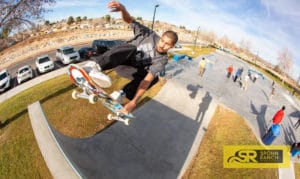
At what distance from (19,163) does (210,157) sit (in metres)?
7.85

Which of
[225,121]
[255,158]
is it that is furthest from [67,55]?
[255,158]

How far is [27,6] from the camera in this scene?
8.70 meters

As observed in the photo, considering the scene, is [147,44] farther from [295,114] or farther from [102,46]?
[102,46]

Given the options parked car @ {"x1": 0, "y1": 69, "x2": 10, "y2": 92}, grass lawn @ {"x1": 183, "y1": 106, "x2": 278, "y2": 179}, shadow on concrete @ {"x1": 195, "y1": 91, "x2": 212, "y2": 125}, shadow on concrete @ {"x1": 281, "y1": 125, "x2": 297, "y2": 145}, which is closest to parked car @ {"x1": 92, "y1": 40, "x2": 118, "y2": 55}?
parked car @ {"x1": 0, "y1": 69, "x2": 10, "y2": 92}

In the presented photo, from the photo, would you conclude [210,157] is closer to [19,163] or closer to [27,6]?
[19,163]

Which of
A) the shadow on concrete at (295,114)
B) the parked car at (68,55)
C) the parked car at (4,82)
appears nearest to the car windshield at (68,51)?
the parked car at (68,55)

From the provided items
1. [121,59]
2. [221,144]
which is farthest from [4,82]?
[221,144]

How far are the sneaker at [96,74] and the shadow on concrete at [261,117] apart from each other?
399 inches

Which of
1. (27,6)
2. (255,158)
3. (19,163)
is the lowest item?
(255,158)

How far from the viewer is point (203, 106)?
39.2 feet

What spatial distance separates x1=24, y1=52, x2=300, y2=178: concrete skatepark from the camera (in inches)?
253
